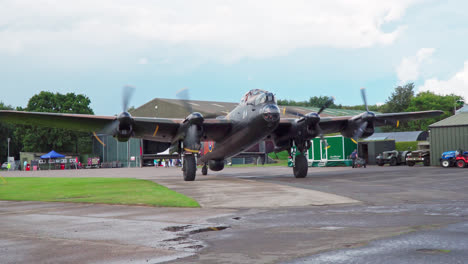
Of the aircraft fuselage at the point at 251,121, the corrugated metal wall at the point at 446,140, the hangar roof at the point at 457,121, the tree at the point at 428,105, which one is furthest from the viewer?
the tree at the point at 428,105

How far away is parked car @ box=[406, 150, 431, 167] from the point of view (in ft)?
135

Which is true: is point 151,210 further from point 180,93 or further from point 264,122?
point 180,93

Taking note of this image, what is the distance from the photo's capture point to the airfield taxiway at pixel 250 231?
6.30 metres

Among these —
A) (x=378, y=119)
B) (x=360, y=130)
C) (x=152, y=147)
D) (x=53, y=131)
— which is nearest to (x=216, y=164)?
(x=152, y=147)

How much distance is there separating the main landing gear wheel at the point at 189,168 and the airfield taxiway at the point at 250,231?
1124cm

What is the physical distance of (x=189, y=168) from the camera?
26.0m

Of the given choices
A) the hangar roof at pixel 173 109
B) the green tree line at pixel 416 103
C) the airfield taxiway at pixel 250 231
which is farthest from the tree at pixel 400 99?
the airfield taxiway at pixel 250 231

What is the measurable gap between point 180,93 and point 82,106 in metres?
65.5

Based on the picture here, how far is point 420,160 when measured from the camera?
4122cm

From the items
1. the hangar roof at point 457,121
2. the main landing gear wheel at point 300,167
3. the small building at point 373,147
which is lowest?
the main landing gear wheel at point 300,167

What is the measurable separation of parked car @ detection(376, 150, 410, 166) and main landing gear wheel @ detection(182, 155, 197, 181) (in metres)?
28.1

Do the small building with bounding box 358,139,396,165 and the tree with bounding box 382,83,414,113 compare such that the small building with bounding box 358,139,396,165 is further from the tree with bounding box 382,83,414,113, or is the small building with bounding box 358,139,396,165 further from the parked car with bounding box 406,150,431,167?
the tree with bounding box 382,83,414,113

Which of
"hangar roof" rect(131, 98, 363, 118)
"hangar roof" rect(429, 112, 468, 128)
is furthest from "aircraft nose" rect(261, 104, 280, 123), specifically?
"hangar roof" rect(131, 98, 363, 118)

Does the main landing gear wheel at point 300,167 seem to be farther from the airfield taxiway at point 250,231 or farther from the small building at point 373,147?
the small building at point 373,147
